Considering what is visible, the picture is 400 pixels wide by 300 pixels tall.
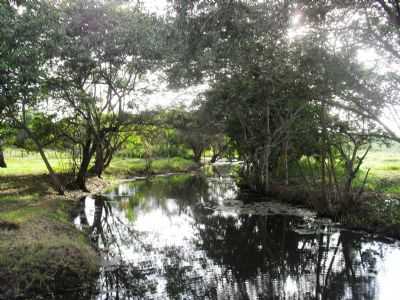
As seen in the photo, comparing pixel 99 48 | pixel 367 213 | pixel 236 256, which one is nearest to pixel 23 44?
pixel 99 48

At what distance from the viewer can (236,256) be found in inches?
564

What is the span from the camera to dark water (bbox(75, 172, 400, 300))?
11.0 m

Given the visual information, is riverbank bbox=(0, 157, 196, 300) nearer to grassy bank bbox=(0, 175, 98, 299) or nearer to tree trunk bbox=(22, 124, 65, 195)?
grassy bank bbox=(0, 175, 98, 299)

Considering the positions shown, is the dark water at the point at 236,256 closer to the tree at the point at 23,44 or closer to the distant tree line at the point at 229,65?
the distant tree line at the point at 229,65

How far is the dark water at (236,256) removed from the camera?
11.0 metres

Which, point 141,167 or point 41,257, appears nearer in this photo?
point 41,257

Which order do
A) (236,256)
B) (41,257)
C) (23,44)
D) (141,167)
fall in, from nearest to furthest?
(41,257)
(236,256)
(23,44)
(141,167)

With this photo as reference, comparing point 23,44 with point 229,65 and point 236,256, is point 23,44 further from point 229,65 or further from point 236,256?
point 236,256

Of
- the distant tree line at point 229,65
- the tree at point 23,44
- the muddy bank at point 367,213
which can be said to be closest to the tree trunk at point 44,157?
the distant tree line at point 229,65

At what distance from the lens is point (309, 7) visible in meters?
10.7

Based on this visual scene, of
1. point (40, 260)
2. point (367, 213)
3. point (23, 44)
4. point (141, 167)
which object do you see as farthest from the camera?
point (141, 167)

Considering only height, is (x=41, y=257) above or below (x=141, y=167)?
below

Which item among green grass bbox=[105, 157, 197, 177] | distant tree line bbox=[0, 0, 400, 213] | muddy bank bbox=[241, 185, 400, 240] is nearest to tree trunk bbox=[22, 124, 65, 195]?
distant tree line bbox=[0, 0, 400, 213]

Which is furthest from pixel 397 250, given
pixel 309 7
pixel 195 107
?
pixel 195 107
